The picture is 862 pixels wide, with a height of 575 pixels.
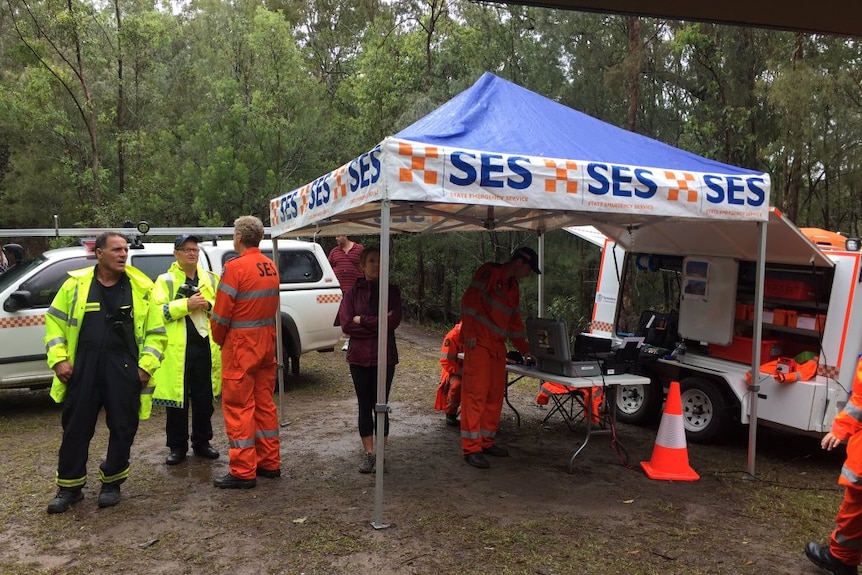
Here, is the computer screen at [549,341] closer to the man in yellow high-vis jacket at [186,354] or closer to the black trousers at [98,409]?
the man in yellow high-vis jacket at [186,354]

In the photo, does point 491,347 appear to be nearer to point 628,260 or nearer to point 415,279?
point 628,260

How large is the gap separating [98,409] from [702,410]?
17.2 feet

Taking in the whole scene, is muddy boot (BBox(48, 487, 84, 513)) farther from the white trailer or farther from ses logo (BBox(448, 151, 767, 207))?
the white trailer

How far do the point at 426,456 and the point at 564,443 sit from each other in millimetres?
1392

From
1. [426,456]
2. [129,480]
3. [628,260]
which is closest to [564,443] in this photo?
[426,456]

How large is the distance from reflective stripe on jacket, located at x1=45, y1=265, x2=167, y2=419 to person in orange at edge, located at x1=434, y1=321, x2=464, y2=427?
2739mm

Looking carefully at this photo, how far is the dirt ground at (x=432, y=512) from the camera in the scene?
12.3ft

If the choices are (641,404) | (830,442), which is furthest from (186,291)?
(641,404)

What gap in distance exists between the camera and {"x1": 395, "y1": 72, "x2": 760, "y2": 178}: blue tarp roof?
441cm

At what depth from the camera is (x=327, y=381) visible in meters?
9.06

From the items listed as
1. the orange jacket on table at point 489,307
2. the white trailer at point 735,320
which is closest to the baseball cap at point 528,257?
the orange jacket on table at point 489,307

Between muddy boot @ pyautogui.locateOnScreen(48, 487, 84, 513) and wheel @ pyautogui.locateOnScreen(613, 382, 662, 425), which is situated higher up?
wheel @ pyautogui.locateOnScreen(613, 382, 662, 425)

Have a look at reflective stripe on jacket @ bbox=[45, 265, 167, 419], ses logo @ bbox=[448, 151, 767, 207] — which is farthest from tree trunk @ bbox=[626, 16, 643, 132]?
reflective stripe on jacket @ bbox=[45, 265, 167, 419]

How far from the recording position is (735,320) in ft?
21.1
